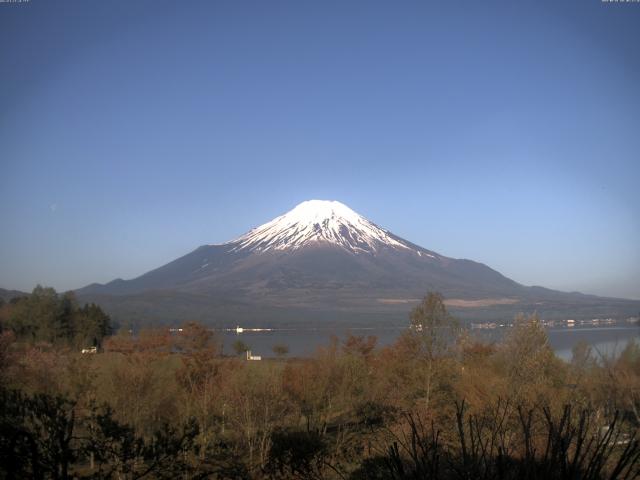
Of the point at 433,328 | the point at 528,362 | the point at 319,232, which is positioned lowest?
the point at 528,362

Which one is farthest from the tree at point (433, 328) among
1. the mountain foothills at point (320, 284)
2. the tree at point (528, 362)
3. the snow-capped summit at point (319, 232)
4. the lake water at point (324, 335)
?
the snow-capped summit at point (319, 232)

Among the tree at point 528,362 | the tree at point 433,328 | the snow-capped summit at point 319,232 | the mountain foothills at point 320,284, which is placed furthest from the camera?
the snow-capped summit at point 319,232

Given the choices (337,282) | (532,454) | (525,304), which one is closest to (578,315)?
(525,304)

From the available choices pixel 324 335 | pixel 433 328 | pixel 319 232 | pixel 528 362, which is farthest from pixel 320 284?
pixel 528 362

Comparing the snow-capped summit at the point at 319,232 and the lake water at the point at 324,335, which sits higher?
the snow-capped summit at the point at 319,232

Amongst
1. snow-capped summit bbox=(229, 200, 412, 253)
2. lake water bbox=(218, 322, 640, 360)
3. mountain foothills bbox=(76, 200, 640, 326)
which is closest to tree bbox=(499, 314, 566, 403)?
lake water bbox=(218, 322, 640, 360)

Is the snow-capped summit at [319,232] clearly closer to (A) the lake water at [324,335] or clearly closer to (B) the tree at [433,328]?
(A) the lake water at [324,335]

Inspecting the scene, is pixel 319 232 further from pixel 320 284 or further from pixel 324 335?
pixel 324 335
